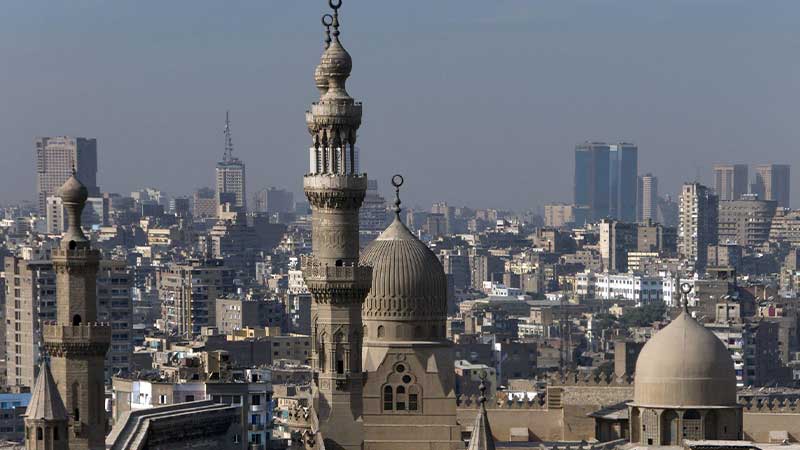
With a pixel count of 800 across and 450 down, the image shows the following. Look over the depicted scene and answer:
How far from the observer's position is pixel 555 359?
387 feet

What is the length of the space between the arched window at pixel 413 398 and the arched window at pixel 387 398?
315 mm

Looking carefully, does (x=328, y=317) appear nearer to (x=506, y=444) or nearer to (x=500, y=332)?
(x=506, y=444)

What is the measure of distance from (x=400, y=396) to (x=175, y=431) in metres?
4.63

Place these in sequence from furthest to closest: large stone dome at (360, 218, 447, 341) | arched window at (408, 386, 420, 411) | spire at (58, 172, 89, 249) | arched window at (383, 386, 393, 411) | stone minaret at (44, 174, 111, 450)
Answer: large stone dome at (360, 218, 447, 341) < arched window at (408, 386, 420, 411) < arched window at (383, 386, 393, 411) < spire at (58, 172, 89, 249) < stone minaret at (44, 174, 111, 450)

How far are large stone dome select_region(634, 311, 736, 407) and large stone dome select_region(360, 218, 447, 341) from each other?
14.5 feet

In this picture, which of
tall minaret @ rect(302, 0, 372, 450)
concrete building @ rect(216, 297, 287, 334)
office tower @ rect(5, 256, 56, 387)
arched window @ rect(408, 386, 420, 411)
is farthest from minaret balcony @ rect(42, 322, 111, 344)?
concrete building @ rect(216, 297, 287, 334)

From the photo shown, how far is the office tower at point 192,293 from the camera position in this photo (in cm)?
13888

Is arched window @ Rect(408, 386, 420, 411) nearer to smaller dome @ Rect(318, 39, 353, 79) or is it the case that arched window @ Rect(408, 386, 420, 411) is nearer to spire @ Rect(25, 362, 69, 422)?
smaller dome @ Rect(318, 39, 353, 79)

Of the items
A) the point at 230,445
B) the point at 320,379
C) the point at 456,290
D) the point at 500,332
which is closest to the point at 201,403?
the point at 230,445

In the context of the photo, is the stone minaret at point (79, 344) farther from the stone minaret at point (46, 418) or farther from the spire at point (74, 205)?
the stone minaret at point (46, 418)

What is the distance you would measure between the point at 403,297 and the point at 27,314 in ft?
181

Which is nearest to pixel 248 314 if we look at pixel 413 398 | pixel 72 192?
pixel 413 398

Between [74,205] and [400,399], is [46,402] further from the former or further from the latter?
[400,399]

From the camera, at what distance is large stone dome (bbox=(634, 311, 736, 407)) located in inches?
1834
